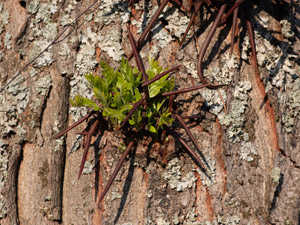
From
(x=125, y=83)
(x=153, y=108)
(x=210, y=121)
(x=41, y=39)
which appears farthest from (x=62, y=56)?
(x=210, y=121)

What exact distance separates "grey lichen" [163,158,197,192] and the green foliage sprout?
215 mm

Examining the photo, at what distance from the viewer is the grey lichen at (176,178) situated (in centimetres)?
188

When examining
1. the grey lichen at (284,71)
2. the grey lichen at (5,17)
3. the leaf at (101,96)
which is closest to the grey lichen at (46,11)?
the grey lichen at (5,17)

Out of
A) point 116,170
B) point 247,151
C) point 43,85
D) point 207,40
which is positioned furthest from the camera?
point 43,85

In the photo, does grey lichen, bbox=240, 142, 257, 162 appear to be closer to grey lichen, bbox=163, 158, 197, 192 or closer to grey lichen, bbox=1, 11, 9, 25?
grey lichen, bbox=163, 158, 197, 192

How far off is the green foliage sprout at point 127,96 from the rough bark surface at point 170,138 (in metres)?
0.15

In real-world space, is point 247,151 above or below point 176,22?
below

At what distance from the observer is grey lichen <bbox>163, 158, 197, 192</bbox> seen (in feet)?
6.18

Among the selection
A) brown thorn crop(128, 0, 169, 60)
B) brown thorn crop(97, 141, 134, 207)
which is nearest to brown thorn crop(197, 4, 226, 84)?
brown thorn crop(128, 0, 169, 60)

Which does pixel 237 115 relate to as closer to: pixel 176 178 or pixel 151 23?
pixel 176 178

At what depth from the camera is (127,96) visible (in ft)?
5.83

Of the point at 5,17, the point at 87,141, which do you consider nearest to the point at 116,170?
the point at 87,141

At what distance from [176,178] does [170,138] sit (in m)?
0.23

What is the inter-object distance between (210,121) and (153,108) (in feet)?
1.27
